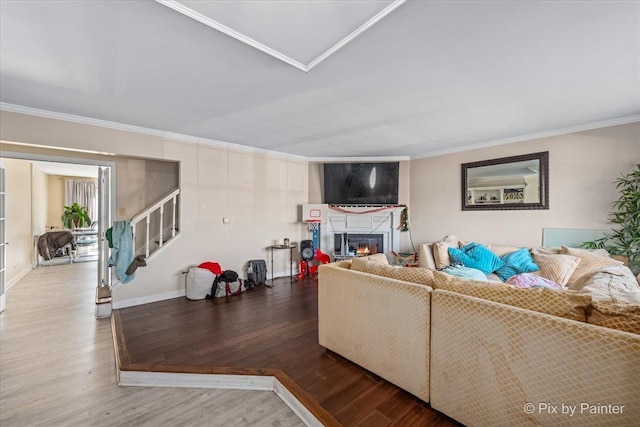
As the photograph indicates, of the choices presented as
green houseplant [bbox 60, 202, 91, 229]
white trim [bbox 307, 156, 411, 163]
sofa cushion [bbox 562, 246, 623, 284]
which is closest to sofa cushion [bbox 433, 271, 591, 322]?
sofa cushion [bbox 562, 246, 623, 284]

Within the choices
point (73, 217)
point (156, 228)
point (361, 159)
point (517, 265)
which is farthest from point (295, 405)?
point (73, 217)

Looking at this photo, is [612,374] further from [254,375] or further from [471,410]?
[254,375]

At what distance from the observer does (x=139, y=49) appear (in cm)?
183

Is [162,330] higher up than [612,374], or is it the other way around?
[612,374]

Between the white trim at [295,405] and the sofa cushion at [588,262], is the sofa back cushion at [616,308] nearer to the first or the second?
the white trim at [295,405]

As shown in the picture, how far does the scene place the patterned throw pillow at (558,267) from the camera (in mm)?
3139

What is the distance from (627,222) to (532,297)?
10.5 ft

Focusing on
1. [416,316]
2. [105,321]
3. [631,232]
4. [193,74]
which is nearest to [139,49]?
[193,74]

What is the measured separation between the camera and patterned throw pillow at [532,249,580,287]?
3139 millimetres

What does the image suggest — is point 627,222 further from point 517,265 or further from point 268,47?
point 268,47

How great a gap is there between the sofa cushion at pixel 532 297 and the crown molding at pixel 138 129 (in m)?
3.89

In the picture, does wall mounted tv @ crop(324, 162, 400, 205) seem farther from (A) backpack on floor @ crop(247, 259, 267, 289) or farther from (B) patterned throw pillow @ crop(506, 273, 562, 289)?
(B) patterned throw pillow @ crop(506, 273, 562, 289)

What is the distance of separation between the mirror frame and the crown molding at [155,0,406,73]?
Answer: 3687 millimetres

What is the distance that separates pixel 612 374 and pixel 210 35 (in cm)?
276
